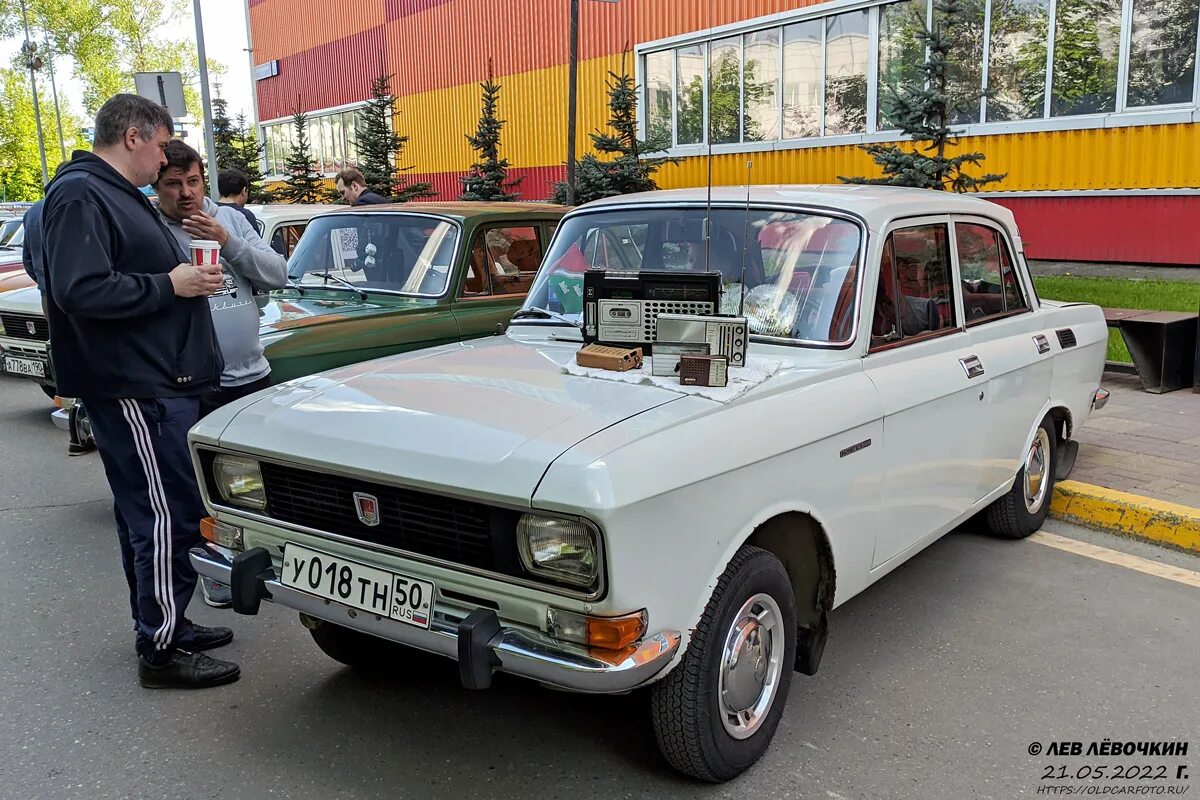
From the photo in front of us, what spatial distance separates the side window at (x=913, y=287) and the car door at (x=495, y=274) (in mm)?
2768

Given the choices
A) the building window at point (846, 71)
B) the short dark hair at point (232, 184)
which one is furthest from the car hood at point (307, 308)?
the building window at point (846, 71)

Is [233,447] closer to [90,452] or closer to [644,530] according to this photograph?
[644,530]

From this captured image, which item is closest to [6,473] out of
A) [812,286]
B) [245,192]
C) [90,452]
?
[90,452]

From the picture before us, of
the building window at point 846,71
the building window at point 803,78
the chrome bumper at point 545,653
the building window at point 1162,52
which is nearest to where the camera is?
the chrome bumper at point 545,653

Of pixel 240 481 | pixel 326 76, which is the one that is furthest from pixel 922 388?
pixel 326 76

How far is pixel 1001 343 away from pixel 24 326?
6.99 meters

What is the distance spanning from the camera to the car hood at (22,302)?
7417 mm

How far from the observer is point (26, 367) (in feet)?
24.3

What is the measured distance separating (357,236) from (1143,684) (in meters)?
5.03

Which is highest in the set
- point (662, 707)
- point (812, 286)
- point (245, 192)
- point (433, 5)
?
point (433, 5)

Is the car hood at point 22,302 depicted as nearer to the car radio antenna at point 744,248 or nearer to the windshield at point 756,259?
the windshield at point 756,259

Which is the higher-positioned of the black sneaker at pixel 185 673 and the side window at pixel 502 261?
the side window at pixel 502 261

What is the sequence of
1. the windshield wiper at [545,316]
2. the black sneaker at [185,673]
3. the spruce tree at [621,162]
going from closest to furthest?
1. the black sneaker at [185,673]
2. the windshield wiper at [545,316]
3. the spruce tree at [621,162]

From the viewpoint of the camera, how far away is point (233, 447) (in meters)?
3.01
